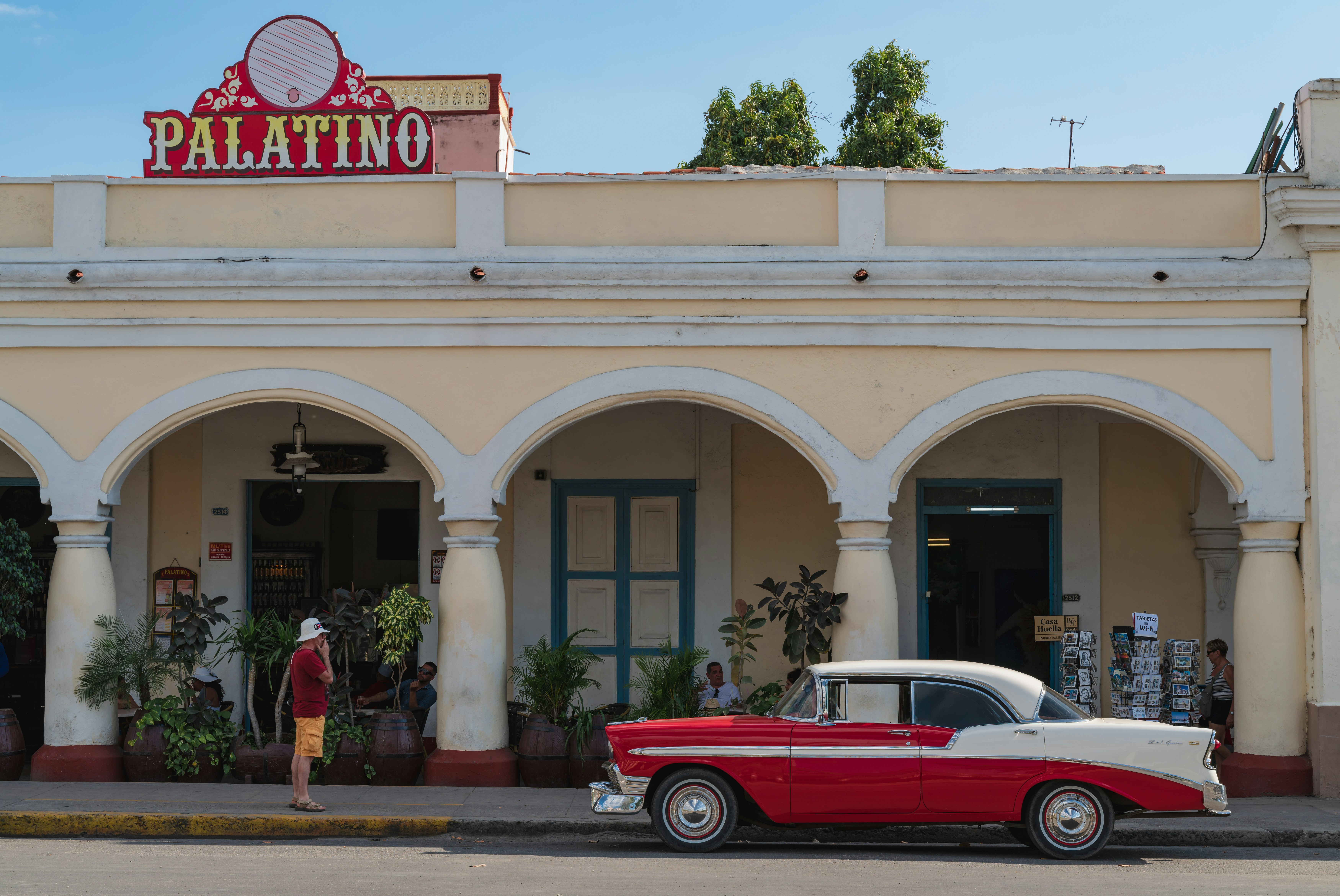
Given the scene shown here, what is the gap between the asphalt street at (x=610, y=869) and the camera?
7.33m

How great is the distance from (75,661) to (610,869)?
5.66 metres

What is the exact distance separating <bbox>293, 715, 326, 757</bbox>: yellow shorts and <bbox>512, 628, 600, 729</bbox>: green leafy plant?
214 cm

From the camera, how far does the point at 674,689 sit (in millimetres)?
11453

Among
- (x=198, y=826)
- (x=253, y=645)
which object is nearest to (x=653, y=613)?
(x=253, y=645)

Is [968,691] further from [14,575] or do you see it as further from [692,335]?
[14,575]

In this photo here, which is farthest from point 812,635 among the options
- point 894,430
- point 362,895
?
point 362,895

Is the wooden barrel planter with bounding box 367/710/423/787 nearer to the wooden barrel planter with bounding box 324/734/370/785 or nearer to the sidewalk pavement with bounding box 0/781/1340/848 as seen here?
the wooden barrel planter with bounding box 324/734/370/785

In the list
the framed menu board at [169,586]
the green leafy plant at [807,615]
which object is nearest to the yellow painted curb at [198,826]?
the green leafy plant at [807,615]

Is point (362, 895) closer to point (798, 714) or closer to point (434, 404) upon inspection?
point (798, 714)

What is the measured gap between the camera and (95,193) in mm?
11273

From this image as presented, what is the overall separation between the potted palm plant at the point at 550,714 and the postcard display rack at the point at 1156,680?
511 cm

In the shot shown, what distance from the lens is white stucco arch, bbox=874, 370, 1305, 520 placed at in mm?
10906

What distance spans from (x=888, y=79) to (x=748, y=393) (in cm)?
1625

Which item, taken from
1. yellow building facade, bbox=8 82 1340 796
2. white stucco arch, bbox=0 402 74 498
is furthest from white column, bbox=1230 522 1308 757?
white stucco arch, bbox=0 402 74 498
